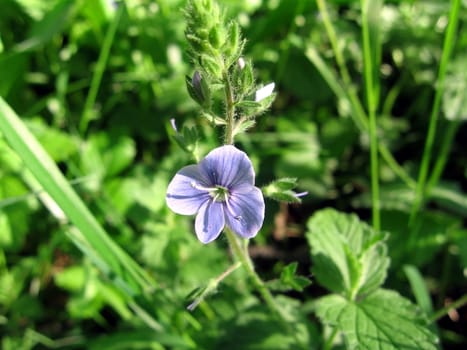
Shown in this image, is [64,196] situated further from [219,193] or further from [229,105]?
[229,105]

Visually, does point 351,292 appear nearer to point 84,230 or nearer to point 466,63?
point 84,230

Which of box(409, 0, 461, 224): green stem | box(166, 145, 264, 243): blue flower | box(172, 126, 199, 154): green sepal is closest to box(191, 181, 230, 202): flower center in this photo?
box(166, 145, 264, 243): blue flower

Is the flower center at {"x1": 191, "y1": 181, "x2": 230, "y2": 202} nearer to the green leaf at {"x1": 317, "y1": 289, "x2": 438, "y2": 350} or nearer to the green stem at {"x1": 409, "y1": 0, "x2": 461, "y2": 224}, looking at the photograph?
the green leaf at {"x1": 317, "y1": 289, "x2": 438, "y2": 350}

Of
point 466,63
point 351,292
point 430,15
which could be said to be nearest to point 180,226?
A: point 351,292

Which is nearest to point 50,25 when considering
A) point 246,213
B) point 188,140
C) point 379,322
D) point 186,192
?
point 188,140

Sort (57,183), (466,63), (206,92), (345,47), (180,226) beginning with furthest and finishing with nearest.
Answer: (345,47), (466,63), (180,226), (57,183), (206,92)

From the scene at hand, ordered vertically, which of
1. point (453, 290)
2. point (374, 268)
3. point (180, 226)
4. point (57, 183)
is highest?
point (57, 183)
